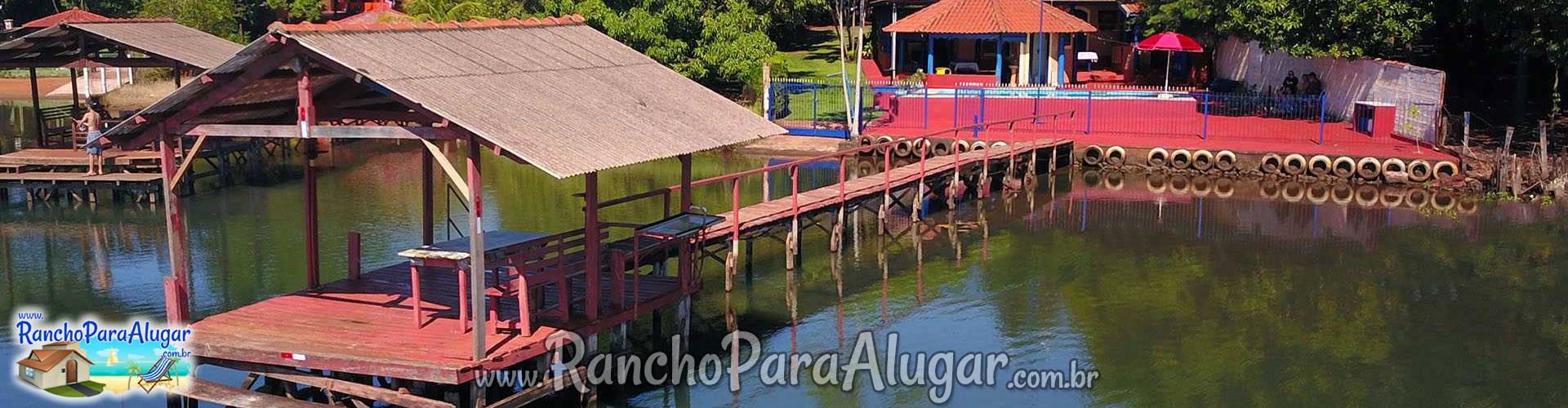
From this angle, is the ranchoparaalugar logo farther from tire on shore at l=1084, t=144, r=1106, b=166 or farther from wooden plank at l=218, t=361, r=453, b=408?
tire on shore at l=1084, t=144, r=1106, b=166

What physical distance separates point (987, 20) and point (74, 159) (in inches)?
1075

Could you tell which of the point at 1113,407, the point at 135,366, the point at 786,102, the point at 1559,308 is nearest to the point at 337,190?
the point at 786,102

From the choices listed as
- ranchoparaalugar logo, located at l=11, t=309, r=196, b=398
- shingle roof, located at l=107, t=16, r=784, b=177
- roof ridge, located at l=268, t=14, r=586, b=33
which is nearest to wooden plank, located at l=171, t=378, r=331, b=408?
ranchoparaalugar logo, located at l=11, t=309, r=196, b=398

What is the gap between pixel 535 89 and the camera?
695 inches

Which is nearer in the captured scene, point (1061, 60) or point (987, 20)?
point (987, 20)

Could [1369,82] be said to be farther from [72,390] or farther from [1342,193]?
[72,390]

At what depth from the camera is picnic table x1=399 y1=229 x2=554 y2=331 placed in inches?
639

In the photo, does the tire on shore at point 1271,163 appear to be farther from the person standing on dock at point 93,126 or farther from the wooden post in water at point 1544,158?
the person standing on dock at point 93,126

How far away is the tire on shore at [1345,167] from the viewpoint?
34.5 m

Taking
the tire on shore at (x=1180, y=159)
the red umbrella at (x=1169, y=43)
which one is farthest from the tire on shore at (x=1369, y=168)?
the red umbrella at (x=1169, y=43)

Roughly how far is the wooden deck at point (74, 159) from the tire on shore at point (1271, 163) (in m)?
25.5

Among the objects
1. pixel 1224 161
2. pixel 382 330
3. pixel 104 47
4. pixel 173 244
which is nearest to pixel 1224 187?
pixel 1224 161

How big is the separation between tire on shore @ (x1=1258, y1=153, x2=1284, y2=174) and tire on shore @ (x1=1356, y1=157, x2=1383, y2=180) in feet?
5.97

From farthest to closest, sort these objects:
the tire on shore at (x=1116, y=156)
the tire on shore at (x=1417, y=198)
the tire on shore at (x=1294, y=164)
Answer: the tire on shore at (x=1116, y=156)
the tire on shore at (x=1294, y=164)
the tire on shore at (x=1417, y=198)
